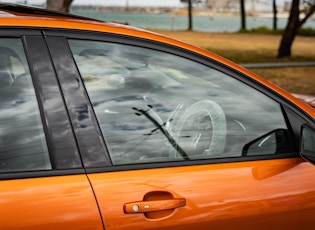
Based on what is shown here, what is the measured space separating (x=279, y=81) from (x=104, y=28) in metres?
10.5

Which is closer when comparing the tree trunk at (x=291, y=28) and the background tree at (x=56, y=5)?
the background tree at (x=56, y=5)

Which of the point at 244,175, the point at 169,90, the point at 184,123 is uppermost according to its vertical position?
the point at 169,90

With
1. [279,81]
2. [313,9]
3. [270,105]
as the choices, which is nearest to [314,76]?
[279,81]

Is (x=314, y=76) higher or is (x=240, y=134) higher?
(x=240, y=134)

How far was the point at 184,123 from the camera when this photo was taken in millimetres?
2533

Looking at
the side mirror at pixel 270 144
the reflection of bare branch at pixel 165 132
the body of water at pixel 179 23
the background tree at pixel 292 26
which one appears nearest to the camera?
the reflection of bare branch at pixel 165 132

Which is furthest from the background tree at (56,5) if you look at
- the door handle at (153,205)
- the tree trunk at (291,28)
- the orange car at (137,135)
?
the tree trunk at (291,28)

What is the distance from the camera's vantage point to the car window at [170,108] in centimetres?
229

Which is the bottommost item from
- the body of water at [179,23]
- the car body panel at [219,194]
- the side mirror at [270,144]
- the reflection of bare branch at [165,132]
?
the body of water at [179,23]

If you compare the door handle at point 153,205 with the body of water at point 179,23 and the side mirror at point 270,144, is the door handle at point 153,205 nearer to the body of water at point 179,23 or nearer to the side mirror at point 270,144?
the side mirror at point 270,144

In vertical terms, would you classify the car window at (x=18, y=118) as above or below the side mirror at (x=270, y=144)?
above

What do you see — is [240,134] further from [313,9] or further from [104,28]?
[313,9]

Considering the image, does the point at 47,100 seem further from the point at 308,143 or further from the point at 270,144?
the point at 308,143

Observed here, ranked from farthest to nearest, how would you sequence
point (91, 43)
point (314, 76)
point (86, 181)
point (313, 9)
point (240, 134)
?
1. point (313, 9)
2. point (314, 76)
3. point (240, 134)
4. point (91, 43)
5. point (86, 181)
